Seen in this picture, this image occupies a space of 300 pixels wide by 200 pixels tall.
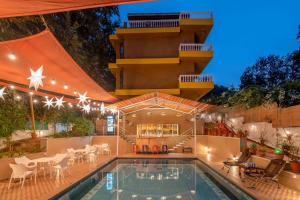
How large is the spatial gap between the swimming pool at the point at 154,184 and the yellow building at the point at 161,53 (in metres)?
8.72

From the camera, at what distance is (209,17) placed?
21.5m

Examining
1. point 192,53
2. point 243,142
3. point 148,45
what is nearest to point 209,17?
point 192,53

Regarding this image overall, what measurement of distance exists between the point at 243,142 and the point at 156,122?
29.1 ft

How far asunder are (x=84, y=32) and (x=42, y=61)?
52.4 ft

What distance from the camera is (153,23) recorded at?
72.0ft

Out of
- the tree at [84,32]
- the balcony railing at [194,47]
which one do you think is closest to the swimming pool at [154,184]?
the tree at [84,32]

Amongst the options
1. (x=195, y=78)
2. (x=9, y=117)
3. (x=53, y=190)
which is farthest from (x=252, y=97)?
(x=53, y=190)

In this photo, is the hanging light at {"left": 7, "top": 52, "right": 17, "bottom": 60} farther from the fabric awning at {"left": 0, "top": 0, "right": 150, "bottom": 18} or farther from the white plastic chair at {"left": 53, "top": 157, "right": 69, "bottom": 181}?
the white plastic chair at {"left": 53, "top": 157, "right": 69, "bottom": 181}

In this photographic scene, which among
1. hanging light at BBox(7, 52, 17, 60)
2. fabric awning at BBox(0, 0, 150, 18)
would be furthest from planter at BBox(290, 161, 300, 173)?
hanging light at BBox(7, 52, 17, 60)

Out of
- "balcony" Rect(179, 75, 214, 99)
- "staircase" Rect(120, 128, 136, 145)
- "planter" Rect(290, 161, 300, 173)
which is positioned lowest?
"planter" Rect(290, 161, 300, 173)

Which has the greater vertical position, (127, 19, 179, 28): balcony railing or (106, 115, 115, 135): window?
(127, 19, 179, 28): balcony railing

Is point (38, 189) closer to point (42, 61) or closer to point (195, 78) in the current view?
point (42, 61)

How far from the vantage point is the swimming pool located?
798 centimetres

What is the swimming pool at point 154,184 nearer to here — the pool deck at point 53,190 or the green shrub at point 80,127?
the pool deck at point 53,190
